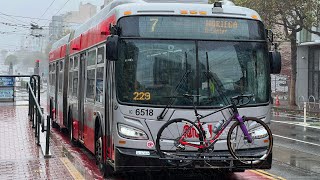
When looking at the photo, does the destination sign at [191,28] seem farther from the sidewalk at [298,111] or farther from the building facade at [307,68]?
the building facade at [307,68]

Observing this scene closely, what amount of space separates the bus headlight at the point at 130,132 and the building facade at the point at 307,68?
33.7 metres

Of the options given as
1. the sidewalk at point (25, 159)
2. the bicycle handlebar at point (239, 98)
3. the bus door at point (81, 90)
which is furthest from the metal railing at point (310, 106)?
the bicycle handlebar at point (239, 98)

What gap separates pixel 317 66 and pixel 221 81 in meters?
34.2

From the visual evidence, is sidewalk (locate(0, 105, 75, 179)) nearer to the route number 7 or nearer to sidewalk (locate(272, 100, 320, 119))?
the route number 7

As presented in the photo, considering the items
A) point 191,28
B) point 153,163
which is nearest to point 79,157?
point 153,163

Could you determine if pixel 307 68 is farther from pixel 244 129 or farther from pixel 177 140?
pixel 177 140

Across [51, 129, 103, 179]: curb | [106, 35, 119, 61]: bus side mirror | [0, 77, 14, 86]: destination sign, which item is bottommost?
[51, 129, 103, 179]: curb

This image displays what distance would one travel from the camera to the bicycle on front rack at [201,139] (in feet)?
26.7

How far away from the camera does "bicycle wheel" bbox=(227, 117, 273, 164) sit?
8.23 meters

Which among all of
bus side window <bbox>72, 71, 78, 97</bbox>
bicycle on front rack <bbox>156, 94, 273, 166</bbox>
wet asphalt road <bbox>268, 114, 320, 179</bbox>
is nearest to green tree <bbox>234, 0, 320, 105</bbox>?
wet asphalt road <bbox>268, 114, 320, 179</bbox>

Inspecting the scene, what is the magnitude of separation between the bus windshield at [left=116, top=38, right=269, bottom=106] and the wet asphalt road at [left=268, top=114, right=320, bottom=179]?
290cm

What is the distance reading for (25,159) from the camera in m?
11.7

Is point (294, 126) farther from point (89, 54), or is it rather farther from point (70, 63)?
point (89, 54)

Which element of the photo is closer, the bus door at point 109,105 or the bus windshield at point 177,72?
the bus windshield at point 177,72
